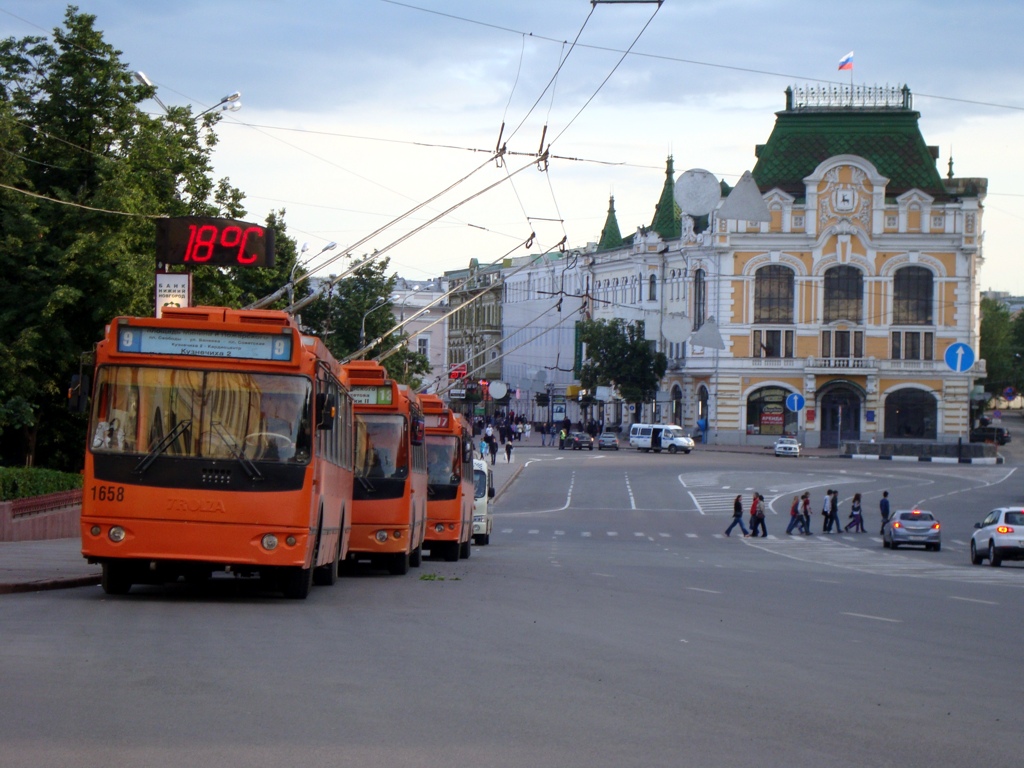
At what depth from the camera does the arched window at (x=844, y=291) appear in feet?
317

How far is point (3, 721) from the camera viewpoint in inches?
317

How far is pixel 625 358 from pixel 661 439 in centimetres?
997

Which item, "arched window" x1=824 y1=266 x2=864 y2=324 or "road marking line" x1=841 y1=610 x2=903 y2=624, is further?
"arched window" x1=824 y1=266 x2=864 y2=324

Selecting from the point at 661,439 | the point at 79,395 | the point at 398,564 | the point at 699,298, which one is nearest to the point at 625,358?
the point at 699,298

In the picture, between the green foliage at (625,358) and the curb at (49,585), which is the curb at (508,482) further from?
the curb at (49,585)

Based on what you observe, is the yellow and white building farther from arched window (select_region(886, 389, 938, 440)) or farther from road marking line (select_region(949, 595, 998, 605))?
road marking line (select_region(949, 595, 998, 605))

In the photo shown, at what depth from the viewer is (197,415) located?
15250 millimetres

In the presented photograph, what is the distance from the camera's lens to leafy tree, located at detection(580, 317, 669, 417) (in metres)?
102

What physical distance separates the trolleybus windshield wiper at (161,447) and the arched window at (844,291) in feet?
280

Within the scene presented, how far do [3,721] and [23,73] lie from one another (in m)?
30.4

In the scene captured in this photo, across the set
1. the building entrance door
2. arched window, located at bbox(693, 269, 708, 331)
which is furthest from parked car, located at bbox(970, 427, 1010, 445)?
arched window, located at bbox(693, 269, 708, 331)

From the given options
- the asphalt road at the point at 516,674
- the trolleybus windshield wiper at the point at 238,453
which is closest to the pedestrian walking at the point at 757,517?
the asphalt road at the point at 516,674

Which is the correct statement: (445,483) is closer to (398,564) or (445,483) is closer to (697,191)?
(398,564)

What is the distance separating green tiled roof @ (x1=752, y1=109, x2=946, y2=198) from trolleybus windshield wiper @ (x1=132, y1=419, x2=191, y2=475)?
85555mm
